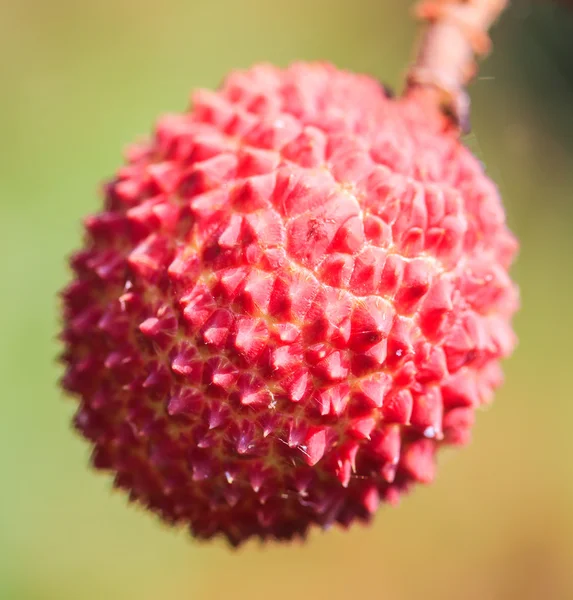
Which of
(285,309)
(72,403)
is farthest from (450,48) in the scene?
(72,403)

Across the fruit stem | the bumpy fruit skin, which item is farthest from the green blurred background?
the bumpy fruit skin

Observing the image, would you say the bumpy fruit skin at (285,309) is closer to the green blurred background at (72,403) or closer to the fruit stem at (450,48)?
the fruit stem at (450,48)

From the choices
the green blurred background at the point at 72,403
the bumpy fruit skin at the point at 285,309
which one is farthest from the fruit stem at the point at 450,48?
the green blurred background at the point at 72,403

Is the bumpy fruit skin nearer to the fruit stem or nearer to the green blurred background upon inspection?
the fruit stem

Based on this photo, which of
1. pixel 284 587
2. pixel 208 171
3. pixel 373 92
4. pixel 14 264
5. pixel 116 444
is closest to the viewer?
pixel 208 171

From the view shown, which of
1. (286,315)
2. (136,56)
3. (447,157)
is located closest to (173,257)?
(286,315)

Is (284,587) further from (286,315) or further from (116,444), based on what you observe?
(286,315)
